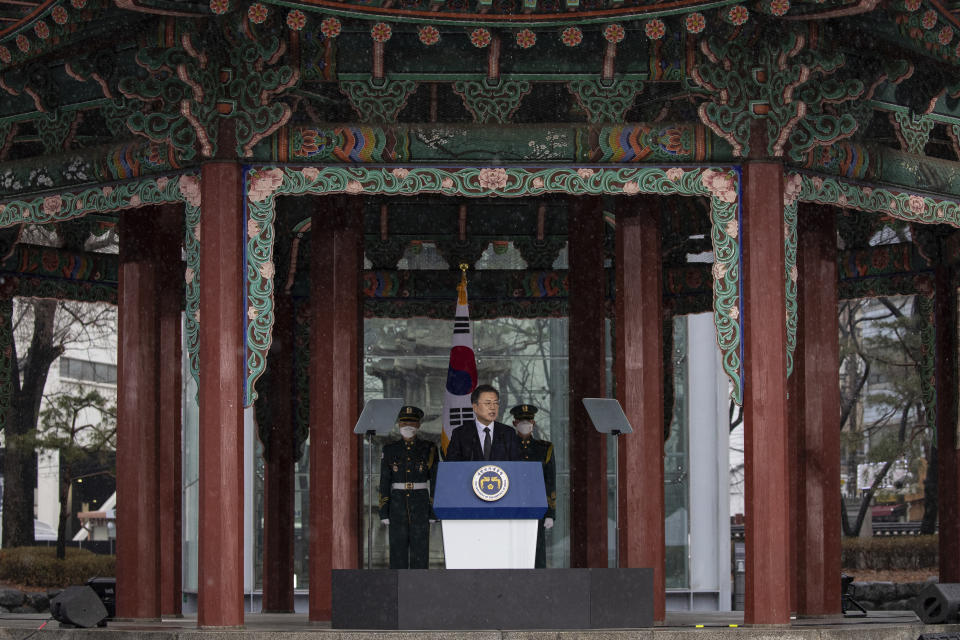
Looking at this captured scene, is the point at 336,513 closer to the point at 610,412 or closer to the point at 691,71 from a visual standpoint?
the point at 610,412

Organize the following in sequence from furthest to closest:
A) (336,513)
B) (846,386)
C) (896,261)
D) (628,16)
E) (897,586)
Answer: (846,386)
(897,586)
(896,261)
(336,513)
(628,16)

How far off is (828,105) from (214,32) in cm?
623

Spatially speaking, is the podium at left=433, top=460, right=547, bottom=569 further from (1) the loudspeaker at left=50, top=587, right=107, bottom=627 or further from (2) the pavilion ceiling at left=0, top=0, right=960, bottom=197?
(1) the loudspeaker at left=50, top=587, right=107, bottom=627

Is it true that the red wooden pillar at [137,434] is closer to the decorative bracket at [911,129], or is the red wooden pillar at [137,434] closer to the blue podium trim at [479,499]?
the blue podium trim at [479,499]

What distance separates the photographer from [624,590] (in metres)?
Answer: 13.7

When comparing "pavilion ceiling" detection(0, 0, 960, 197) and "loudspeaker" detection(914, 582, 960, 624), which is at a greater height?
"pavilion ceiling" detection(0, 0, 960, 197)

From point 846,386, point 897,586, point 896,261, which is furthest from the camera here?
point 846,386

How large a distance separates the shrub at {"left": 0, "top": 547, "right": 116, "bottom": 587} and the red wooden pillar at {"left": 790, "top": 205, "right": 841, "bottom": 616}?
21.4 m

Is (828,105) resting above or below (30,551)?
above

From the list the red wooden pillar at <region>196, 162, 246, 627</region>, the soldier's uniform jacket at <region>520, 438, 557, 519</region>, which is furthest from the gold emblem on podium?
the soldier's uniform jacket at <region>520, 438, 557, 519</region>

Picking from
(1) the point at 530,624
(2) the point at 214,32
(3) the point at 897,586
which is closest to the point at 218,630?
(1) the point at 530,624

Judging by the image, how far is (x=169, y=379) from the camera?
59.4 ft

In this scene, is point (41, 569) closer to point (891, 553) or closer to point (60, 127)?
point (60, 127)

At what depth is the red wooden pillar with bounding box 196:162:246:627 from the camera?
14.3 metres
